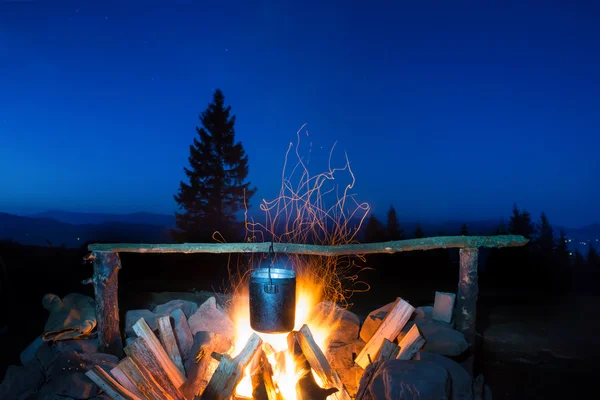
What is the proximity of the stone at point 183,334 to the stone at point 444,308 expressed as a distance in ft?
9.11

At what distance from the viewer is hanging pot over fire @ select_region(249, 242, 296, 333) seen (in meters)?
3.30

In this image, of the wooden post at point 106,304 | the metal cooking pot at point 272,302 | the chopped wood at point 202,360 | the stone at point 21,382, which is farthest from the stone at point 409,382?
the stone at point 21,382

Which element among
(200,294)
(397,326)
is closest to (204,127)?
(200,294)

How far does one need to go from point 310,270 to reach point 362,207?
6.78 feet

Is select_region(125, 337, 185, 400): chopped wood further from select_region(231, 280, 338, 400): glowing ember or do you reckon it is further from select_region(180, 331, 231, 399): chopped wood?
select_region(231, 280, 338, 400): glowing ember

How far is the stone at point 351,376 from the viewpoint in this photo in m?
4.04

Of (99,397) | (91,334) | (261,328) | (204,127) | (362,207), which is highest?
(204,127)

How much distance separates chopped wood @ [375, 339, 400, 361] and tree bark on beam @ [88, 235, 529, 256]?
36.5 inches

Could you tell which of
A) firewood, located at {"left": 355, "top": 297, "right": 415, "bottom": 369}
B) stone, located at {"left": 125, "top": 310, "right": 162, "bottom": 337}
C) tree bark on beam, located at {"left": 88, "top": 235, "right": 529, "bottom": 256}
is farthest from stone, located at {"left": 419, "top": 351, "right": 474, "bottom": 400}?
stone, located at {"left": 125, "top": 310, "right": 162, "bottom": 337}

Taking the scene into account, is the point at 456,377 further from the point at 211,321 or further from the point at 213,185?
the point at 213,185

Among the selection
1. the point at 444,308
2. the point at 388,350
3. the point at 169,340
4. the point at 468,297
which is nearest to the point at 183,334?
the point at 169,340

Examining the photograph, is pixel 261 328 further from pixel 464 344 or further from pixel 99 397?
pixel 464 344

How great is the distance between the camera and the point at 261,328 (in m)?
3.39

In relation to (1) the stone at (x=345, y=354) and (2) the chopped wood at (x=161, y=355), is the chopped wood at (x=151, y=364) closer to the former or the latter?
(2) the chopped wood at (x=161, y=355)
